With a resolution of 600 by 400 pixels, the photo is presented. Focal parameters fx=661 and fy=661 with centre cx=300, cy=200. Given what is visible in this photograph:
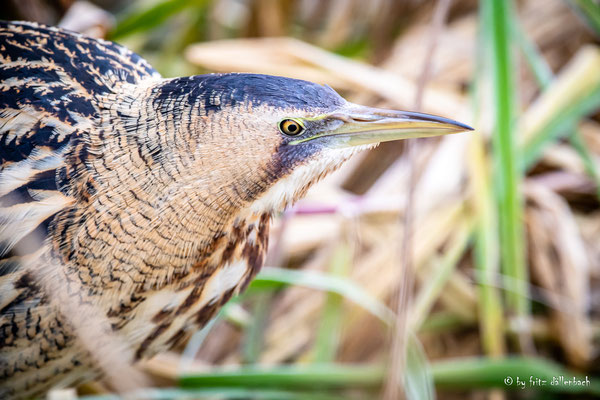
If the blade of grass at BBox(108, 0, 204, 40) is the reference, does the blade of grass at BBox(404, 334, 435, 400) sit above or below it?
below

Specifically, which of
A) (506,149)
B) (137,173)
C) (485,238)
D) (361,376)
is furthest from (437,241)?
(137,173)

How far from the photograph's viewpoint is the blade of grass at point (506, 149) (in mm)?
1308

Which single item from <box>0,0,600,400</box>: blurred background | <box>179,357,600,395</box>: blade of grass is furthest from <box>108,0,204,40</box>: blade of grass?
<box>179,357,600,395</box>: blade of grass

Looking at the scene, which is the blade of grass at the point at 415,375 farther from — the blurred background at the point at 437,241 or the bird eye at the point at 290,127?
the bird eye at the point at 290,127

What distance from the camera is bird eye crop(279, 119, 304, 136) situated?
2.84 feet

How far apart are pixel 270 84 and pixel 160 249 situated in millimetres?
274

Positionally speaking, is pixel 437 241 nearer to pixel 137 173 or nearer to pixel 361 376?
pixel 361 376

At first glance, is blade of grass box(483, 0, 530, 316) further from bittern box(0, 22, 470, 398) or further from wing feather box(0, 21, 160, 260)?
wing feather box(0, 21, 160, 260)

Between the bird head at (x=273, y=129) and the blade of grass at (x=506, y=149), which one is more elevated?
the blade of grass at (x=506, y=149)

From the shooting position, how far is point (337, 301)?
146 cm

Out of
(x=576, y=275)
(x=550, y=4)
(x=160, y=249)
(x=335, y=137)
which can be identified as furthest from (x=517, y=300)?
(x=550, y=4)

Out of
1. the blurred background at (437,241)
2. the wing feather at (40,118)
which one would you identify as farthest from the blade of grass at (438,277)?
the wing feather at (40,118)

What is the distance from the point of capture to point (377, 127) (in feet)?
2.92

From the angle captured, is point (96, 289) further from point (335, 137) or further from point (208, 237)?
point (335, 137)
